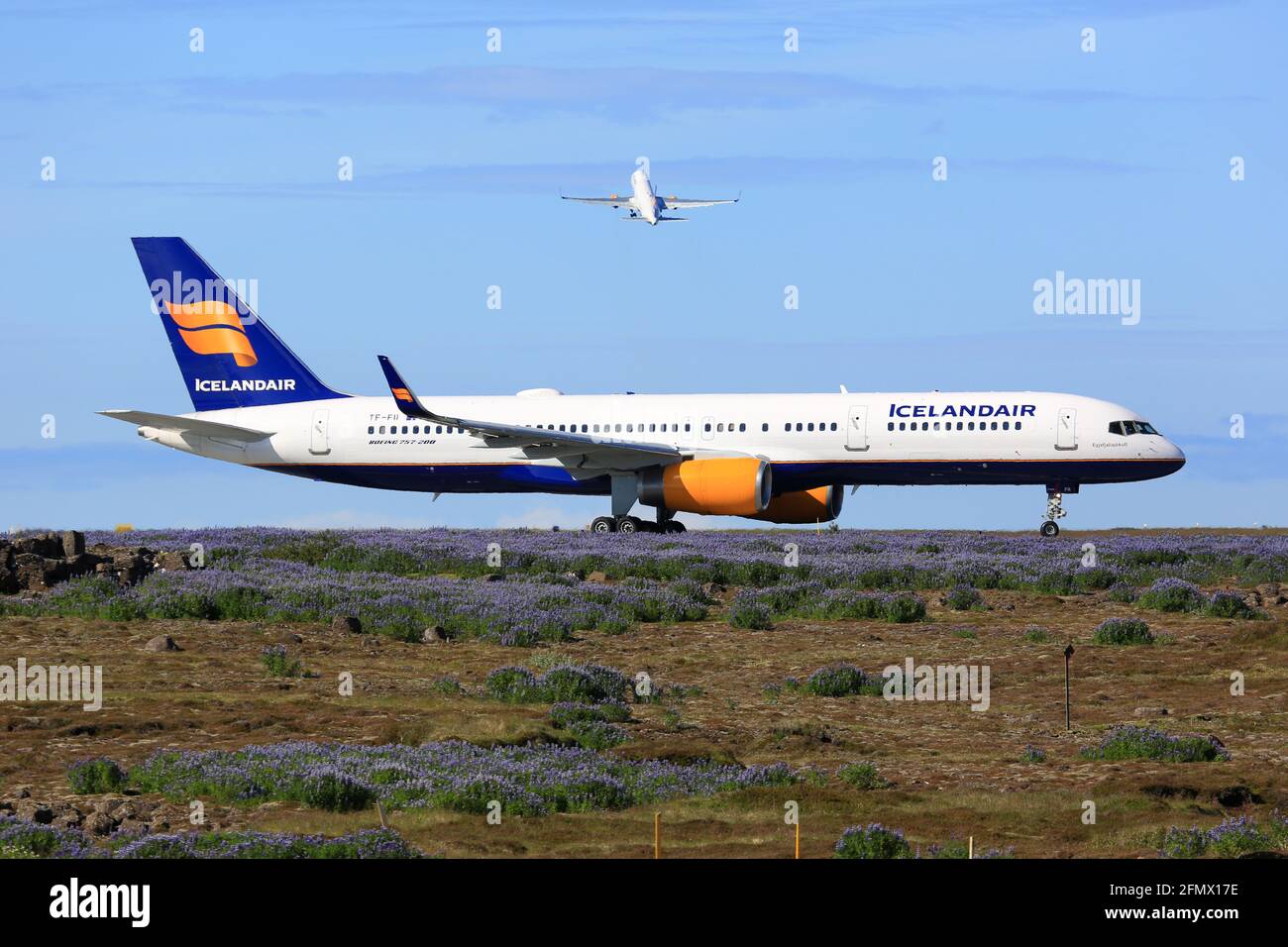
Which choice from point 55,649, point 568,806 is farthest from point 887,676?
point 55,649

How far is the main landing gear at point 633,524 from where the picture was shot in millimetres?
46531

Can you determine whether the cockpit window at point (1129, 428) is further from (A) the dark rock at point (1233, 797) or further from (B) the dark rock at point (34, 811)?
(B) the dark rock at point (34, 811)

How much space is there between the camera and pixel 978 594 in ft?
100

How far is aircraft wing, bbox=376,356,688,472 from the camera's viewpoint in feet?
139

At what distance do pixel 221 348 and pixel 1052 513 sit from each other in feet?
82.7

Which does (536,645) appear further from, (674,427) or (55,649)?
(674,427)

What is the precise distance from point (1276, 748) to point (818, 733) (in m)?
4.87

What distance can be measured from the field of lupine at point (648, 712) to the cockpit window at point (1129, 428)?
6.66 meters

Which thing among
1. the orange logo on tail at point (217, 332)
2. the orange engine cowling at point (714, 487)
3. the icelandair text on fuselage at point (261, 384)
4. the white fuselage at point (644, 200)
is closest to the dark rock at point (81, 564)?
the orange engine cowling at point (714, 487)

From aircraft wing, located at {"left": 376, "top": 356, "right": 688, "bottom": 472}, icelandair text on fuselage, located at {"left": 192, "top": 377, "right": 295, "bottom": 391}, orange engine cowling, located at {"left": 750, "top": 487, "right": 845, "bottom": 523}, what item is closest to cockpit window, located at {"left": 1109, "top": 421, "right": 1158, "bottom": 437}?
orange engine cowling, located at {"left": 750, "top": 487, "right": 845, "bottom": 523}

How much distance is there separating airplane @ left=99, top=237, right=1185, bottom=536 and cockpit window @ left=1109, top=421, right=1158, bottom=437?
0.04 meters

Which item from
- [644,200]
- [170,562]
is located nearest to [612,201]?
[644,200]

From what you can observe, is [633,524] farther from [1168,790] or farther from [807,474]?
[1168,790]

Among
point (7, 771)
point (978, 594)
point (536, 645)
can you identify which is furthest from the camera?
point (978, 594)
